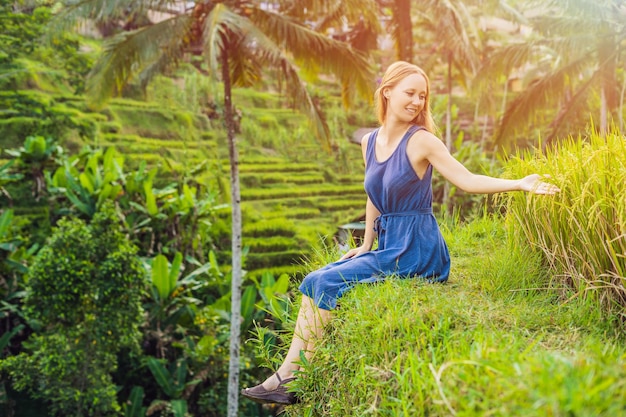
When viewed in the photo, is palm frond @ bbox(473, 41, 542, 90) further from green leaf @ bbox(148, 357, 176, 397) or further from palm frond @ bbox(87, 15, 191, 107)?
green leaf @ bbox(148, 357, 176, 397)

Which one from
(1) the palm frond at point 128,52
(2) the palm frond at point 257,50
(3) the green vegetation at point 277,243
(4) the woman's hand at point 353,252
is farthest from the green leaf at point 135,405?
(4) the woman's hand at point 353,252

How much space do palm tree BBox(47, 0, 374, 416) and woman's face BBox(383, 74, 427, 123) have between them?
5.85 metres

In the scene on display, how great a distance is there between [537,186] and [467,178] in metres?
0.30

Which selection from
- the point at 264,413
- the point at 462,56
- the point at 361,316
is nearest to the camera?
the point at 361,316

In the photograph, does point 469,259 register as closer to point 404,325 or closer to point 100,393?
point 404,325

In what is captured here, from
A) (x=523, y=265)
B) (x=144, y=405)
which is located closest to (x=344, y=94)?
(x=144, y=405)

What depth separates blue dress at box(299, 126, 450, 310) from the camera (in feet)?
9.43

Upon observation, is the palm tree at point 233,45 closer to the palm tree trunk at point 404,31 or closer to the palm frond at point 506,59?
the palm tree trunk at point 404,31

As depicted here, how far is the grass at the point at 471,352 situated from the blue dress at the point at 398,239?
83 millimetres

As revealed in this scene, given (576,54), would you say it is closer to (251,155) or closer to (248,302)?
(248,302)

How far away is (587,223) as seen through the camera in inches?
106

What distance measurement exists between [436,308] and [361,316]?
0.29 meters

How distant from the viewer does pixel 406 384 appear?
6.74 feet

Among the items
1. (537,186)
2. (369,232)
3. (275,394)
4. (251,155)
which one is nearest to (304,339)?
(275,394)
